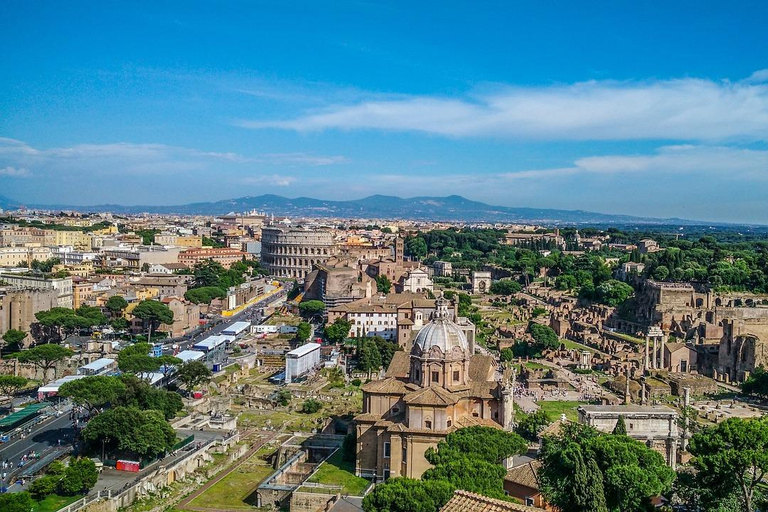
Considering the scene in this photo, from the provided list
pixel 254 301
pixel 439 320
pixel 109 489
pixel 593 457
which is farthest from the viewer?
pixel 254 301

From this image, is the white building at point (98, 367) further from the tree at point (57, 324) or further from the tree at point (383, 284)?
the tree at point (383, 284)

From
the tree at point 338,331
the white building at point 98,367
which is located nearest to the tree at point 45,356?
the white building at point 98,367

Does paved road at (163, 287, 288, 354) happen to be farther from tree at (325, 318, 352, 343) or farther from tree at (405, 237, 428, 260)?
tree at (405, 237, 428, 260)

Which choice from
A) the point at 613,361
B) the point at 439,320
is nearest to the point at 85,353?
the point at 439,320

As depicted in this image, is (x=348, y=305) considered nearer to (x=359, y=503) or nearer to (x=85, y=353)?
(x=85, y=353)

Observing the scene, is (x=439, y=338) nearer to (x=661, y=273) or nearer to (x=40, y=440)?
(x=40, y=440)

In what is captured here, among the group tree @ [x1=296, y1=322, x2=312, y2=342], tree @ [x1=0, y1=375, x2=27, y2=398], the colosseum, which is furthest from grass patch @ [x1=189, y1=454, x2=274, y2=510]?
the colosseum
